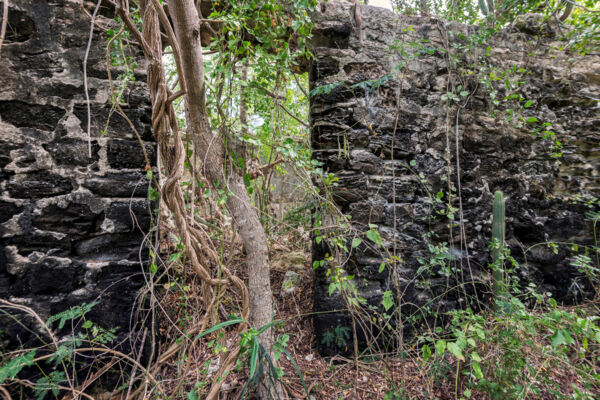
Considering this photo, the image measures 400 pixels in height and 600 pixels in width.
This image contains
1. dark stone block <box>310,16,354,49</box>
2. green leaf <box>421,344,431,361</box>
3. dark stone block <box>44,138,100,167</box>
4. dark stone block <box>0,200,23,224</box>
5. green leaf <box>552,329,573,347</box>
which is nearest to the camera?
green leaf <box>552,329,573,347</box>

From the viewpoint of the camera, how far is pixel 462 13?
216 centimetres

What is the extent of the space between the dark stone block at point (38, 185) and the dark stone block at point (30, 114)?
28 cm

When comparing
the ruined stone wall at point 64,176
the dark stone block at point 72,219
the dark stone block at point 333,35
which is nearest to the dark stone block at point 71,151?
the ruined stone wall at point 64,176

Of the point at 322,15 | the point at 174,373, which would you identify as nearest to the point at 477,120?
the point at 322,15

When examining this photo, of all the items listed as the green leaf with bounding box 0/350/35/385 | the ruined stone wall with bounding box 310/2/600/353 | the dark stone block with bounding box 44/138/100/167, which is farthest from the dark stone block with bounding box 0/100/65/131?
the ruined stone wall with bounding box 310/2/600/353

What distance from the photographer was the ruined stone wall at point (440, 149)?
190 cm

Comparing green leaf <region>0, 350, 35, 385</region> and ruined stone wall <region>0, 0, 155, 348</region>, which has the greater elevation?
ruined stone wall <region>0, 0, 155, 348</region>

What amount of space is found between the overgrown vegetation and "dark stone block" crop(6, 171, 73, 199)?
0.49 meters

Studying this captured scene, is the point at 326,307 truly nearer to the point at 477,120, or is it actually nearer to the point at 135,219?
the point at 135,219

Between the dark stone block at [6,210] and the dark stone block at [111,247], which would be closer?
the dark stone block at [6,210]

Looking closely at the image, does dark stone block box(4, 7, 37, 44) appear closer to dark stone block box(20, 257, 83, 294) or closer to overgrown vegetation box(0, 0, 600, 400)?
overgrown vegetation box(0, 0, 600, 400)

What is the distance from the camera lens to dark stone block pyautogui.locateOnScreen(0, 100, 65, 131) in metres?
1.43

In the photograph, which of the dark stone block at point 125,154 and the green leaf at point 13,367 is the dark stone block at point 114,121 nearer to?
the dark stone block at point 125,154

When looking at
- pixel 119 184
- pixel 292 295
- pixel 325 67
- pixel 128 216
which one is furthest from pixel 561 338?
pixel 119 184
